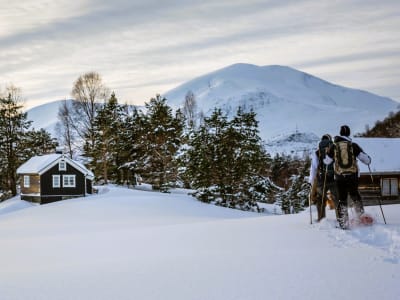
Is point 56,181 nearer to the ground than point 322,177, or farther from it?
nearer to the ground

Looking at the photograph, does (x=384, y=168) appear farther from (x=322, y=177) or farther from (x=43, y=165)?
(x=43, y=165)

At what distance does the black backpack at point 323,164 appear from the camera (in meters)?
9.12

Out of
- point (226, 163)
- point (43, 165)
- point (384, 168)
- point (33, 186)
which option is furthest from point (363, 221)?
point (33, 186)

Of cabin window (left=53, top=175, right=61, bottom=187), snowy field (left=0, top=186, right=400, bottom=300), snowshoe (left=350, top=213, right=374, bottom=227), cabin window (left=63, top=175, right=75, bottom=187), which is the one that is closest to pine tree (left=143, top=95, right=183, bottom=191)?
cabin window (left=63, top=175, right=75, bottom=187)

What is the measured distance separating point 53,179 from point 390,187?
28.1 meters

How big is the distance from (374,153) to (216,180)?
1724 cm

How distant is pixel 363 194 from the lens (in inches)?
822

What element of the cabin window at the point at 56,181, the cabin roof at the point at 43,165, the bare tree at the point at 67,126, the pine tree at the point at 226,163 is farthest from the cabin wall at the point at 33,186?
the pine tree at the point at 226,163

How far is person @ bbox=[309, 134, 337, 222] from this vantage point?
29.9 feet

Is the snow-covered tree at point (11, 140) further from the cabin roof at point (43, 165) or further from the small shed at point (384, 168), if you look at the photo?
the small shed at point (384, 168)

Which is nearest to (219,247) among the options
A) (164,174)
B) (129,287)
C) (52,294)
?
(129,287)

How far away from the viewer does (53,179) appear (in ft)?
130

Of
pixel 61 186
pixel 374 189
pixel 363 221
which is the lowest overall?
pixel 61 186

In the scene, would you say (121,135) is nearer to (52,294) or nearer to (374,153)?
(374,153)
